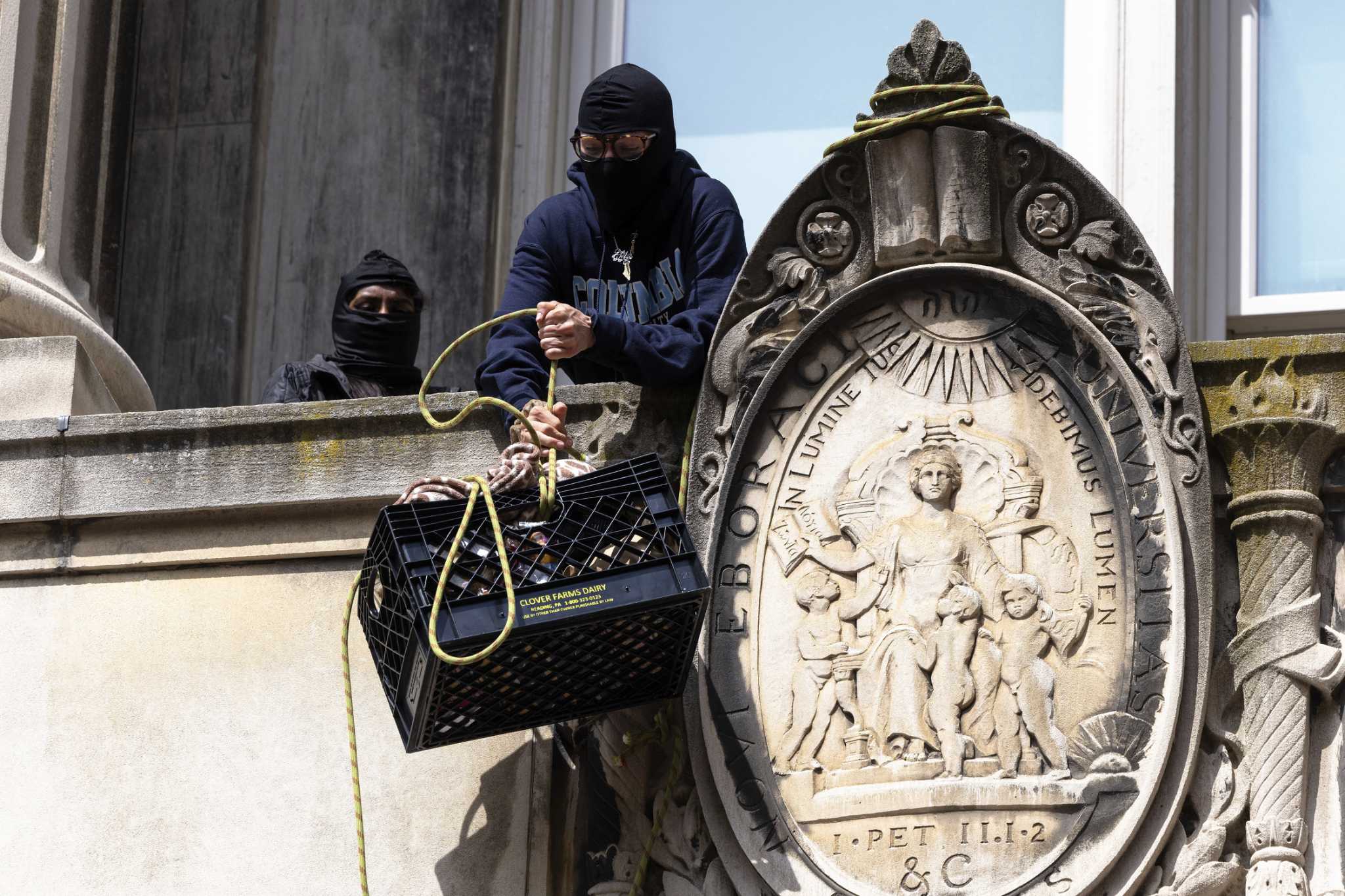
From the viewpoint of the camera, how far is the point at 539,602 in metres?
6.12

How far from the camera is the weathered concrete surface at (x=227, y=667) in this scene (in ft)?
22.5

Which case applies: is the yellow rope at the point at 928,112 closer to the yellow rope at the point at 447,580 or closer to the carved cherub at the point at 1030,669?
the carved cherub at the point at 1030,669

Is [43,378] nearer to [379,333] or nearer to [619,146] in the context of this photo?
[379,333]

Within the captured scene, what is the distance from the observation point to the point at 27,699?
7242mm

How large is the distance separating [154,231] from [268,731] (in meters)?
3.22

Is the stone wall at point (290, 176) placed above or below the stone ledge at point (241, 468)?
above

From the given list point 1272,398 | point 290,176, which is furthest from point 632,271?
point 290,176

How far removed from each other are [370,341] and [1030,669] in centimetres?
265

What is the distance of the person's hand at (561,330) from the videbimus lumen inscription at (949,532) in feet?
1.14

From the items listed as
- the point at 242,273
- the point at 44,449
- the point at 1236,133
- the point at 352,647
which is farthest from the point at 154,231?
the point at 1236,133

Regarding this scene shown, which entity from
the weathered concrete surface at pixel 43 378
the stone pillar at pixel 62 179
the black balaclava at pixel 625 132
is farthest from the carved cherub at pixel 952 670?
the stone pillar at pixel 62 179

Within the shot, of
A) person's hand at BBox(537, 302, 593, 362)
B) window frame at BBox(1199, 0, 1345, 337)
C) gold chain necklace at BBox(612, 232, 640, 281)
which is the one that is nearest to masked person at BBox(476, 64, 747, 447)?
gold chain necklace at BBox(612, 232, 640, 281)

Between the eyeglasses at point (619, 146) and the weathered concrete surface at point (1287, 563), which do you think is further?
the eyeglasses at point (619, 146)

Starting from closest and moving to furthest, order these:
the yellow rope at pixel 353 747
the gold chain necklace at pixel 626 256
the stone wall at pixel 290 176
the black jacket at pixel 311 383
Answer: the yellow rope at pixel 353 747 → the gold chain necklace at pixel 626 256 → the black jacket at pixel 311 383 → the stone wall at pixel 290 176
